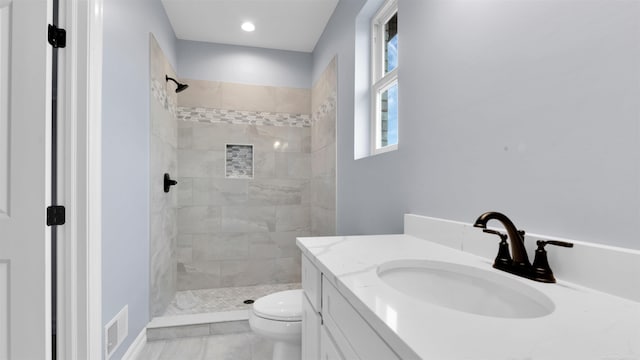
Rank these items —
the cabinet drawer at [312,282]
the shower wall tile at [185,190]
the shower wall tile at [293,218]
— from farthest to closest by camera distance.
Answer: the shower wall tile at [293,218]
the shower wall tile at [185,190]
the cabinet drawer at [312,282]

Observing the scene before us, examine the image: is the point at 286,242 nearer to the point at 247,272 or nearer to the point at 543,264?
the point at 247,272

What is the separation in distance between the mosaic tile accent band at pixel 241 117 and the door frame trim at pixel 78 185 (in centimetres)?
174

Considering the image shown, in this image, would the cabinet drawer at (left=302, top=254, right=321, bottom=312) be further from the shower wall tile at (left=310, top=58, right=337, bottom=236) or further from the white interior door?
the shower wall tile at (left=310, top=58, right=337, bottom=236)

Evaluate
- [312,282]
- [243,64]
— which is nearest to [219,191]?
[243,64]

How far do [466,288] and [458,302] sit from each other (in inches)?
2.0

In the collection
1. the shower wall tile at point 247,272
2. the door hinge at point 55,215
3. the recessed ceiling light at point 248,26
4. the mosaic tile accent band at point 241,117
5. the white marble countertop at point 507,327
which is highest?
the recessed ceiling light at point 248,26

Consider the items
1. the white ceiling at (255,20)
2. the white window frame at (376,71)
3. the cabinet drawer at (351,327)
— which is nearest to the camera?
the cabinet drawer at (351,327)

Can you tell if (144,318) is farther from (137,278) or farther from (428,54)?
(428,54)

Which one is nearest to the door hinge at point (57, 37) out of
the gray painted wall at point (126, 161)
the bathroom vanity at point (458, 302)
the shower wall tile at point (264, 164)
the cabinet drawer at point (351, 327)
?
the gray painted wall at point (126, 161)

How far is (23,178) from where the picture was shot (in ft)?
3.75

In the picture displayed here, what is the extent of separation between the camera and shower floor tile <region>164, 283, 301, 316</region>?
8.31ft

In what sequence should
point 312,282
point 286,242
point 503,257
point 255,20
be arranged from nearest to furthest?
point 503,257 → point 312,282 → point 255,20 → point 286,242

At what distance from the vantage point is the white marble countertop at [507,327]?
0.42 metres

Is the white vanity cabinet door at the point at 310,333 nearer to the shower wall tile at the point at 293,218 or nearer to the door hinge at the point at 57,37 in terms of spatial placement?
the door hinge at the point at 57,37
